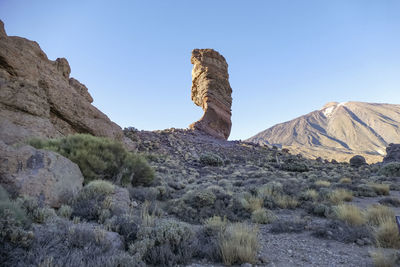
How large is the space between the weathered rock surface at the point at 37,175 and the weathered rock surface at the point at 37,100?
6417mm

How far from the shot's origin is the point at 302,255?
4055mm

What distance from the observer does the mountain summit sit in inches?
5630

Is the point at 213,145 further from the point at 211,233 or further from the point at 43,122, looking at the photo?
the point at 211,233

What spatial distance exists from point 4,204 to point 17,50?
1487 centimetres

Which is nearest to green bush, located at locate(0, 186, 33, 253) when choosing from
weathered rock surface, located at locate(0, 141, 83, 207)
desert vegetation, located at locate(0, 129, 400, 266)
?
desert vegetation, located at locate(0, 129, 400, 266)

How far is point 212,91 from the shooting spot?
38375mm

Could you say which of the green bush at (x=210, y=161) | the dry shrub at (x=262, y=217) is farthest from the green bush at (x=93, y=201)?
the green bush at (x=210, y=161)

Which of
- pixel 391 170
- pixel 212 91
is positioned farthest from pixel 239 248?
pixel 212 91

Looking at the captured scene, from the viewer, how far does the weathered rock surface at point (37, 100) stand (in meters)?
12.2

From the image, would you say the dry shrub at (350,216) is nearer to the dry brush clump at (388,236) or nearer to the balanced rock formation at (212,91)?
the dry brush clump at (388,236)

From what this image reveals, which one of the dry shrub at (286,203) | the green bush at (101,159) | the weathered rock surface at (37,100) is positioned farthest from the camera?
the weathered rock surface at (37,100)

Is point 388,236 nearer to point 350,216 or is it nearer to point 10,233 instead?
point 350,216

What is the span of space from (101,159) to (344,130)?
606 feet

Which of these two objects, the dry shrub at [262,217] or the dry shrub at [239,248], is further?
the dry shrub at [262,217]
